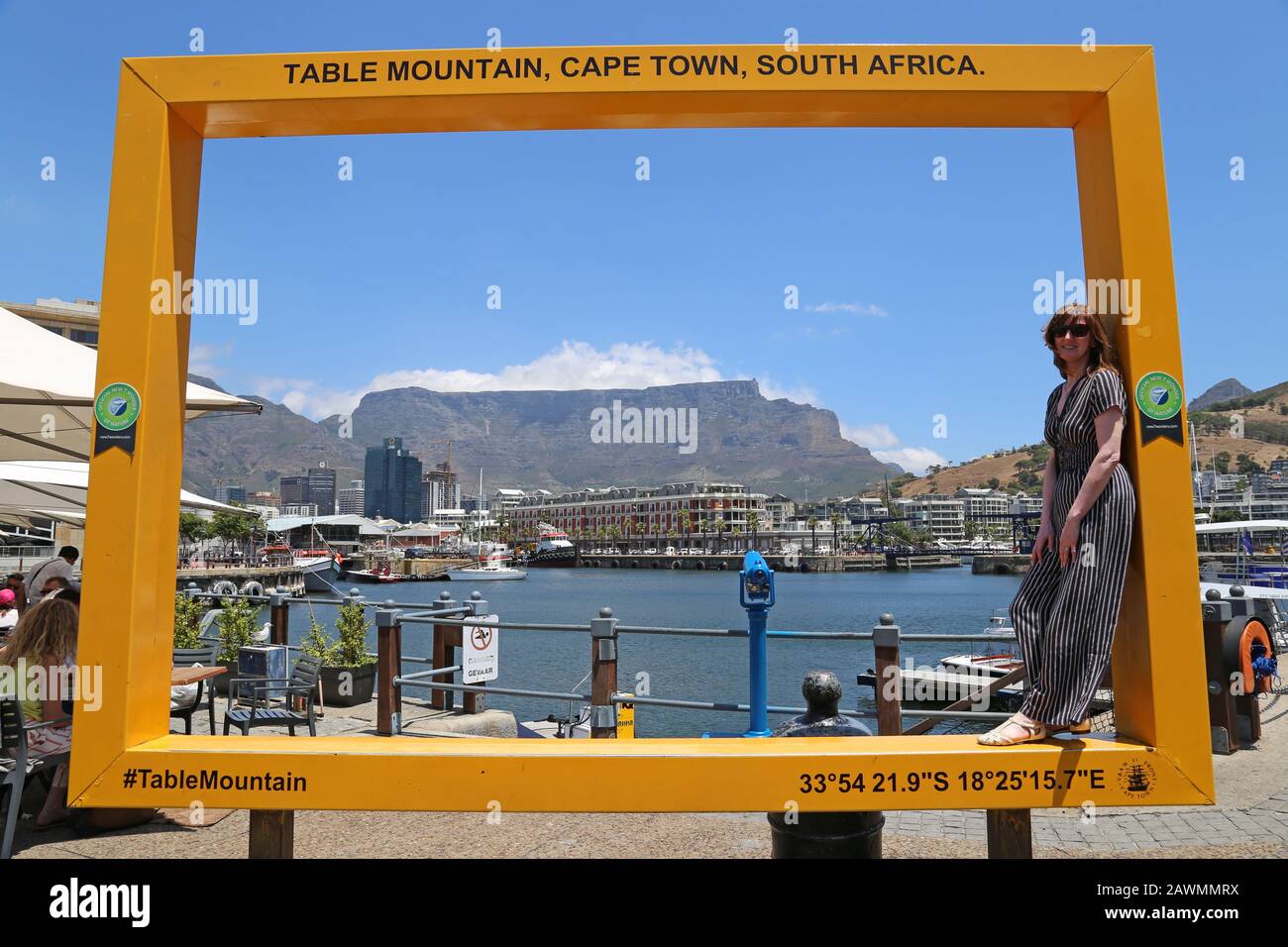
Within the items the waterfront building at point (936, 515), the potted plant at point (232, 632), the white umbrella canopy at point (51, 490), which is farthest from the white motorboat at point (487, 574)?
the waterfront building at point (936, 515)

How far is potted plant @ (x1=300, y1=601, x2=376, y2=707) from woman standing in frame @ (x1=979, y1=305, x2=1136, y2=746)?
763cm

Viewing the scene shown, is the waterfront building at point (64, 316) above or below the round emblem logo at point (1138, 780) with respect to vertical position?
above

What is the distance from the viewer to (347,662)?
30.4ft

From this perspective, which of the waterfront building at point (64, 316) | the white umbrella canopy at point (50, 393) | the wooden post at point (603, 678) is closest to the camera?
the white umbrella canopy at point (50, 393)

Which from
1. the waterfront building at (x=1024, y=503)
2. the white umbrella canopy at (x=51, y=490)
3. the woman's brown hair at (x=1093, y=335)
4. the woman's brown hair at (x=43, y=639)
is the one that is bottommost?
the woman's brown hair at (x=43, y=639)

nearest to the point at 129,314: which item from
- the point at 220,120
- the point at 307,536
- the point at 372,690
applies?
the point at 220,120

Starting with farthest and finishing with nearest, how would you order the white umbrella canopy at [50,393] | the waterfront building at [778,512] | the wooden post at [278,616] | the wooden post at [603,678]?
the waterfront building at [778,512], the wooden post at [278,616], the wooden post at [603,678], the white umbrella canopy at [50,393]

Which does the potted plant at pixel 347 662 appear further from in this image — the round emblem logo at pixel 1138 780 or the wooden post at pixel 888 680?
the round emblem logo at pixel 1138 780

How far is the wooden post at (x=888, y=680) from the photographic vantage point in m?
5.66

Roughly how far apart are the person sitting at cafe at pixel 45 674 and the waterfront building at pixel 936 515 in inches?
6751

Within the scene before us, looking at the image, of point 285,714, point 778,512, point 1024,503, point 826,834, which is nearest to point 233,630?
point 285,714

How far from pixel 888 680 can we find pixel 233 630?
306 inches

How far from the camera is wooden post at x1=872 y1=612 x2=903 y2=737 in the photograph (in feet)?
18.6
